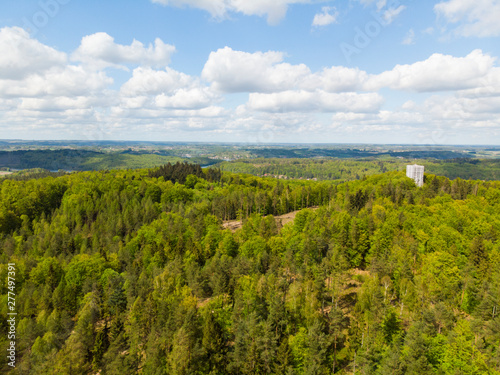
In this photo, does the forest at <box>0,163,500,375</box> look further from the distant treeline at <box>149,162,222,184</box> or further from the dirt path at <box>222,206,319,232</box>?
the distant treeline at <box>149,162,222,184</box>

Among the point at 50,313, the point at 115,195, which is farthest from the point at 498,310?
the point at 115,195

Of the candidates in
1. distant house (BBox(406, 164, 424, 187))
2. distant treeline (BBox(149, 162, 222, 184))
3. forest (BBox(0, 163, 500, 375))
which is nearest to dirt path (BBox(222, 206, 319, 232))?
forest (BBox(0, 163, 500, 375))

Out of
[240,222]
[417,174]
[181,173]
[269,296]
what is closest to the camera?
[269,296]

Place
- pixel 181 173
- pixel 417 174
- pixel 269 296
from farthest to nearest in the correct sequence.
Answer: pixel 181 173 → pixel 417 174 → pixel 269 296

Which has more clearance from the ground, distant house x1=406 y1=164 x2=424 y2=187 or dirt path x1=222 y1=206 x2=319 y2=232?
distant house x1=406 y1=164 x2=424 y2=187

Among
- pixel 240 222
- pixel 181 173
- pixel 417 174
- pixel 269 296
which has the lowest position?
pixel 240 222

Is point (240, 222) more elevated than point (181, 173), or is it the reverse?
point (181, 173)

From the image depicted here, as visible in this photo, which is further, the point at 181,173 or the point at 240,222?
the point at 181,173

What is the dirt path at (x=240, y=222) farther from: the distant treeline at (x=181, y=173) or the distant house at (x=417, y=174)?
the distant house at (x=417, y=174)

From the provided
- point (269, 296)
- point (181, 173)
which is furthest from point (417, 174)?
point (181, 173)

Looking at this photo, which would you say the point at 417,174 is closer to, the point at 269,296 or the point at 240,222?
the point at 240,222
